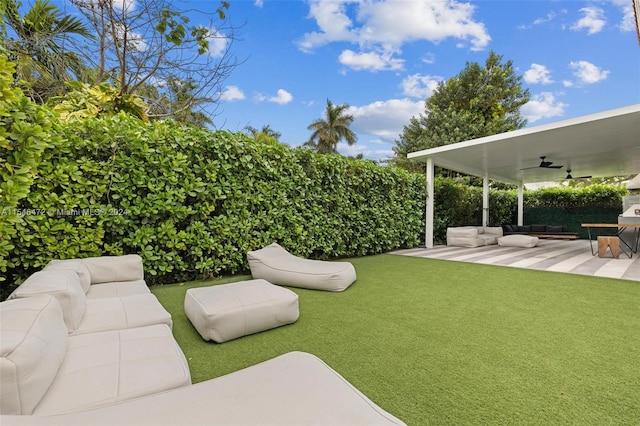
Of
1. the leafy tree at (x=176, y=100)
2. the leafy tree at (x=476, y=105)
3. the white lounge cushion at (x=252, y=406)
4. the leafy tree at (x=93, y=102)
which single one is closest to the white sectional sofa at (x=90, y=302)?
the white lounge cushion at (x=252, y=406)

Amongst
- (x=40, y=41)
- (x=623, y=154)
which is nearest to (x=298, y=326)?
(x=40, y=41)

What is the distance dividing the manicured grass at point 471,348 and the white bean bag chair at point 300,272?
0.15 meters

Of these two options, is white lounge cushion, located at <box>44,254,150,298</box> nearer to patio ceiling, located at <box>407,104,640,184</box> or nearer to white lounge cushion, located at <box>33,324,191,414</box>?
white lounge cushion, located at <box>33,324,191,414</box>

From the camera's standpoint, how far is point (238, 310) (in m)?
2.69

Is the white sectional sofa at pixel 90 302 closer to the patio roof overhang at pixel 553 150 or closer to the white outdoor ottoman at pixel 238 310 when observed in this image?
the white outdoor ottoman at pixel 238 310

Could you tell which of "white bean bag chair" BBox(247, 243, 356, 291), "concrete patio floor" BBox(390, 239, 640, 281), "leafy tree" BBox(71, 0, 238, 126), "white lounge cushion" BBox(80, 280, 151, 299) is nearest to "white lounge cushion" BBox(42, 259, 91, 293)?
"white lounge cushion" BBox(80, 280, 151, 299)

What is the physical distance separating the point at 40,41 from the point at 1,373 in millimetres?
7407

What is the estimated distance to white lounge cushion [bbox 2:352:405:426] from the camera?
99 cm

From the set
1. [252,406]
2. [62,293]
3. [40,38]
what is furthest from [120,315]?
[40,38]

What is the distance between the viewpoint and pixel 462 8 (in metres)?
7.23

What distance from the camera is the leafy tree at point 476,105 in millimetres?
19047

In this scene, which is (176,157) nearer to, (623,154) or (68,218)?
(68,218)

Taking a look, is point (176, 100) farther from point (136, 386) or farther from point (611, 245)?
point (611, 245)

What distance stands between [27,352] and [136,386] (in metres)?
0.46
